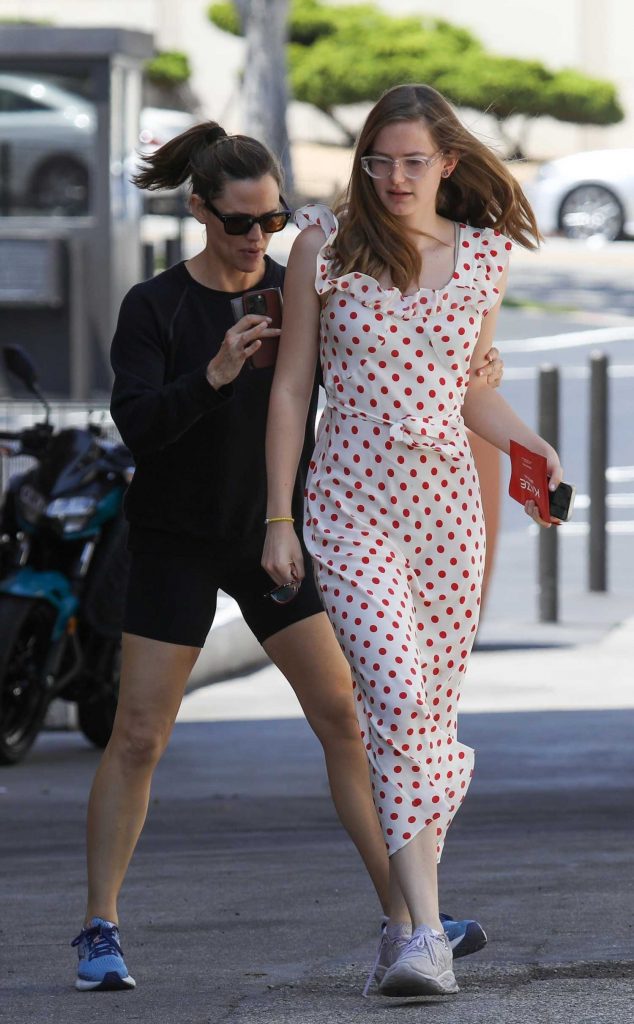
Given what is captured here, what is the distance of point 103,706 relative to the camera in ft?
25.2

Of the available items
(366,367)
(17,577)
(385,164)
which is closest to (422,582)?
(366,367)

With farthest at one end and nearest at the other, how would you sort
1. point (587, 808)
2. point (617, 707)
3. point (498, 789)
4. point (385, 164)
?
point (617, 707) → point (498, 789) → point (587, 808) → point (385, 164)

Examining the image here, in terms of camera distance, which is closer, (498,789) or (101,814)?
(101,814)

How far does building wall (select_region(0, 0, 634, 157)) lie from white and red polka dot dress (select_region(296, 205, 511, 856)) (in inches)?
1553

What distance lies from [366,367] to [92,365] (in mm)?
12711

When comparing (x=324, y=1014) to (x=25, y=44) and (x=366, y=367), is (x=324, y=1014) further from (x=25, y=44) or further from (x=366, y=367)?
(x=25, y=44)

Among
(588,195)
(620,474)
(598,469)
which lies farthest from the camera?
(588,195)

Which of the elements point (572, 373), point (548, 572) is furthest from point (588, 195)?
point (548, 572)

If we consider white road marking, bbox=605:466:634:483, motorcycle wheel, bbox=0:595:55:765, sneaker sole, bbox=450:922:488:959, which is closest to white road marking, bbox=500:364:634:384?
white road marking, bbox=605:466:634:483

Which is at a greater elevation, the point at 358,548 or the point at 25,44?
the point at 25,44

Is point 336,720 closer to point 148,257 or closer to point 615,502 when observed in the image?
point 148,257

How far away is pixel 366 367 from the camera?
4.13 meters

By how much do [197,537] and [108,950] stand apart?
2.72 ft

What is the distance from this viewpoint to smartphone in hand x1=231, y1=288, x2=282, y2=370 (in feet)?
13.9
